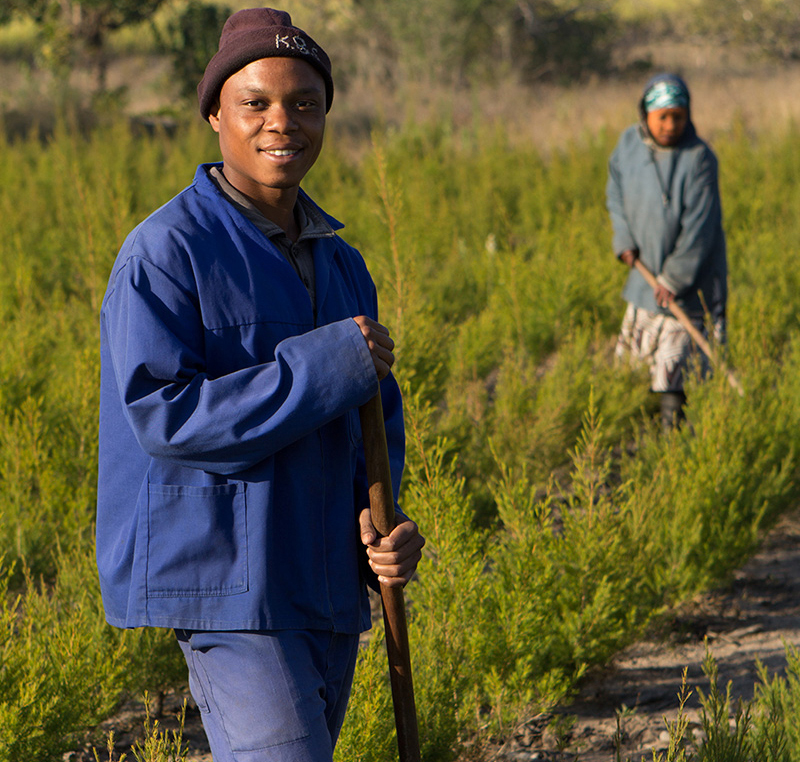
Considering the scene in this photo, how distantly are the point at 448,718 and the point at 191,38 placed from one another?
17.9 metres

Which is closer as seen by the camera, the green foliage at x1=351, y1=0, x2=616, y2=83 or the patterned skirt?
the patterned skirt

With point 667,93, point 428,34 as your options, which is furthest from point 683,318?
point 428,34

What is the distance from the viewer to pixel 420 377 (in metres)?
4.73

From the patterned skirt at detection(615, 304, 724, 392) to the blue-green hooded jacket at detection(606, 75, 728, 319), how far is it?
0.10 meters

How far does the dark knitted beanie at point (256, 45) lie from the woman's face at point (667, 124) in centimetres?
370

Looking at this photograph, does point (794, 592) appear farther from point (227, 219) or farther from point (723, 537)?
point (227, 219)

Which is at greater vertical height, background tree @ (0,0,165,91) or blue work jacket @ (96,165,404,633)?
background tree @ (0,0,165,91)

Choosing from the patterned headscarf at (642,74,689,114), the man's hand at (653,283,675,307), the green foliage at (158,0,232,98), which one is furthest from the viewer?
the green foliage at (158,0,232,98)

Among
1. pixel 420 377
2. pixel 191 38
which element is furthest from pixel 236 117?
pixel 191 38

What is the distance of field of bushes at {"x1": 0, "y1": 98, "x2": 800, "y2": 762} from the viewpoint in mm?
2783

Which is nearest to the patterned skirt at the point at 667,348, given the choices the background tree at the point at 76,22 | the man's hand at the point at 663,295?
the man's hand at the point at 663,295

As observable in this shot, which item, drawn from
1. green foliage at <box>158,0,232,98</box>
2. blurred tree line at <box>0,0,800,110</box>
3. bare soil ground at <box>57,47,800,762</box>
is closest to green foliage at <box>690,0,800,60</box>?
blurred tree line at <box>0,0,800,110</box>

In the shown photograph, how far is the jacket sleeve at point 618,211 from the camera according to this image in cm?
535

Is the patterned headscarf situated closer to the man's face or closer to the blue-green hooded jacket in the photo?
the blue-green hooded jacket
